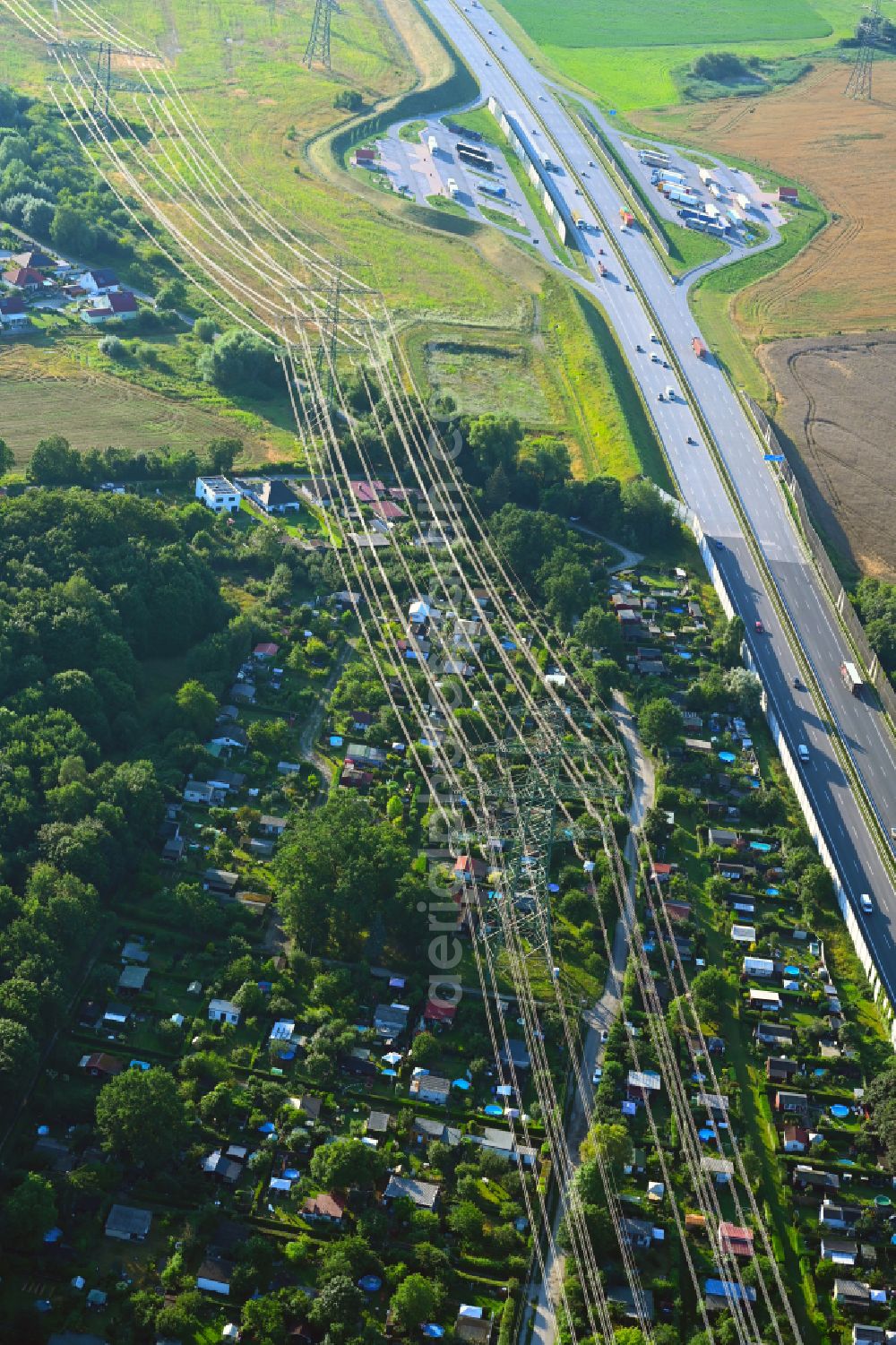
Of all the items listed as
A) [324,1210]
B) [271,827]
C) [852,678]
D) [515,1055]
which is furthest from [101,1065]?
[852,678]

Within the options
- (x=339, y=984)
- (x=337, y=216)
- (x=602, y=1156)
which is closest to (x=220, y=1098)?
(x=339, y=984)

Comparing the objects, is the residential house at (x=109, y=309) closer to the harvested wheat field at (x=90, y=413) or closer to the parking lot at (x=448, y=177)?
the harvested wheat field at (x=90, y=413)

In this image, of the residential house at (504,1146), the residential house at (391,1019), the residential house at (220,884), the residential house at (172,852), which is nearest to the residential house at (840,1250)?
the residential house at (504,1146)

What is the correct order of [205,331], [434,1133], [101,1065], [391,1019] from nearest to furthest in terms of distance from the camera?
[434,1133], [101,1065], [391,1019], [205,331]

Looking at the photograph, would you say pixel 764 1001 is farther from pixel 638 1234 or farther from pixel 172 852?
pixel 172 852

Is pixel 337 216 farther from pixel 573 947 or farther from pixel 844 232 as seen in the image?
pixel 573 947
